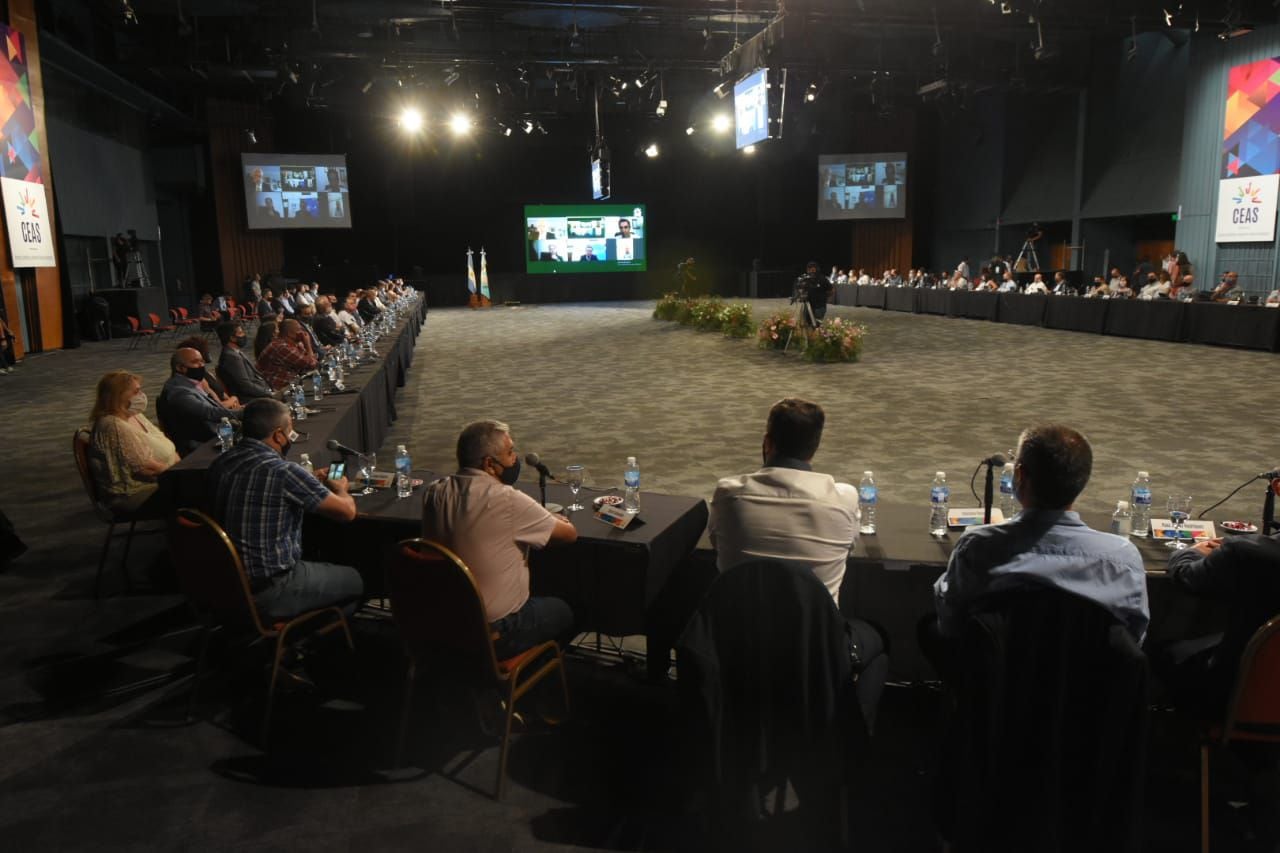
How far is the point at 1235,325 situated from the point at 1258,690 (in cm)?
1211

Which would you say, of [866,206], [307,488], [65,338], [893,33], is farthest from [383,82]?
[307,488]

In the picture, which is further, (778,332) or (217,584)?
(778,332)

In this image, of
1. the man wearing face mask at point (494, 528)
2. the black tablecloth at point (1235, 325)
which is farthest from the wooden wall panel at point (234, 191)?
the man wearing face mask at point (494, 528)

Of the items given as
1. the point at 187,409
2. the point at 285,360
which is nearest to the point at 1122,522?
the point at 187,409

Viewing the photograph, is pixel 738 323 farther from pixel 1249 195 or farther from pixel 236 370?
pixel 236 370

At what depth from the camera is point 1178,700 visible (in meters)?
2.43

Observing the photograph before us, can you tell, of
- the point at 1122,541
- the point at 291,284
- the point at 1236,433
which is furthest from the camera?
the point at 291,284

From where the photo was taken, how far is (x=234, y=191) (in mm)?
Result: 22703

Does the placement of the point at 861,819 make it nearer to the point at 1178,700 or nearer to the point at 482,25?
the point at 1178,700

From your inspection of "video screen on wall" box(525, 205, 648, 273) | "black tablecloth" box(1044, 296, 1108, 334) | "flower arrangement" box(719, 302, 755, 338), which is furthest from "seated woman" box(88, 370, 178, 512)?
"video screen on wall" box(525, 205, 648, 273)

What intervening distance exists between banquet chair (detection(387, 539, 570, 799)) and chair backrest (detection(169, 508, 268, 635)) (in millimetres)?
555

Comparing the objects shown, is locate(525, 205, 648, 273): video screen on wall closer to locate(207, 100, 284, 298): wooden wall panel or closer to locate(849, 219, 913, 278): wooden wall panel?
locate(849, 219, 913, 278): wooden wall panel

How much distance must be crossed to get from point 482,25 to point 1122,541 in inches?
630

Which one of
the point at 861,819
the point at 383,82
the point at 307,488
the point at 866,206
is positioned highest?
the point at 383,82
